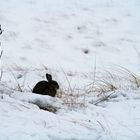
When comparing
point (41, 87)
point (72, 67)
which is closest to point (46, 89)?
point (41, 87)

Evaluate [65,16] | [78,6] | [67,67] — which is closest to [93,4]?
[78,6]

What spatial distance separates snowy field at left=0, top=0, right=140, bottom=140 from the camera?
78.9 inches

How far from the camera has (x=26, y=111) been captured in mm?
2158

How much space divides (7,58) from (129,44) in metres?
1.90

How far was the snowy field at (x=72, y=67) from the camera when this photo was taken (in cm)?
200

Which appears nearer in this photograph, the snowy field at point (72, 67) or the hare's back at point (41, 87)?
the snowy field at point (72, 67)

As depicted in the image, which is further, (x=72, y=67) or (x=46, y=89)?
(x=72, y=67)

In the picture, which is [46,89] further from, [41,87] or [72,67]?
[72,67]

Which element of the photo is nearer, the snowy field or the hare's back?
the snowy field

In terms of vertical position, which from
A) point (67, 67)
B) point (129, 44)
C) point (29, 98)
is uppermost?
point (129, 44)

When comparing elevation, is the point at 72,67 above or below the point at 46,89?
above

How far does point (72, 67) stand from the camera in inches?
179

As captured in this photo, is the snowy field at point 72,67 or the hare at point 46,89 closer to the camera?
the snowy field at point 72,67

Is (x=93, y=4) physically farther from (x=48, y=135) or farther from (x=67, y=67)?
(x=48, y=135)
